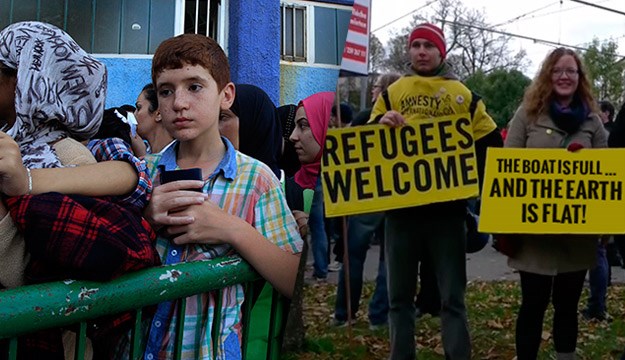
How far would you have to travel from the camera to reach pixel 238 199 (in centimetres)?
107

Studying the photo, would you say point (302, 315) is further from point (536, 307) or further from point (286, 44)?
point (286, 44)

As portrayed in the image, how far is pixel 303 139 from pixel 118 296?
34cm

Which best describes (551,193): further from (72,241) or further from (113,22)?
(113,22)

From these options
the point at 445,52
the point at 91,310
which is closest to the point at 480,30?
the point at 445,52

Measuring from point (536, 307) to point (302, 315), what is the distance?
269 mm

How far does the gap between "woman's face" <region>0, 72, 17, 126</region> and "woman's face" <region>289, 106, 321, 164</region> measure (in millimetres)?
429

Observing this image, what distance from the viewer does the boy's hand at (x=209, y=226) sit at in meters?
1.02

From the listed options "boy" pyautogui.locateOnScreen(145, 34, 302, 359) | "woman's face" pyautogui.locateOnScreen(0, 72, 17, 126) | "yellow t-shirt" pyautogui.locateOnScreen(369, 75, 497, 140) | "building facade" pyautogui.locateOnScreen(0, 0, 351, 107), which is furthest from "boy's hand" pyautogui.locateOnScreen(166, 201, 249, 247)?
"yellow t-shirt" pyautogui.locateOnScreen(369, 75, 497, 140)

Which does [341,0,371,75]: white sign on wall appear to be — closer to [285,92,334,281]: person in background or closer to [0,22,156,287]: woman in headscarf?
[285,92,334,281]: person in background

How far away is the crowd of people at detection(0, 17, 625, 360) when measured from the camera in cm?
65

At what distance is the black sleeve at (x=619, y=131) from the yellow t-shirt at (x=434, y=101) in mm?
101

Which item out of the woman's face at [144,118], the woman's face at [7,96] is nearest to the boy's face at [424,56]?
the woman's face at [7,96]

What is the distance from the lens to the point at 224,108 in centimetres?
112

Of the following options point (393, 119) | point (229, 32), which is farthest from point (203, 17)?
point (393, 119)
